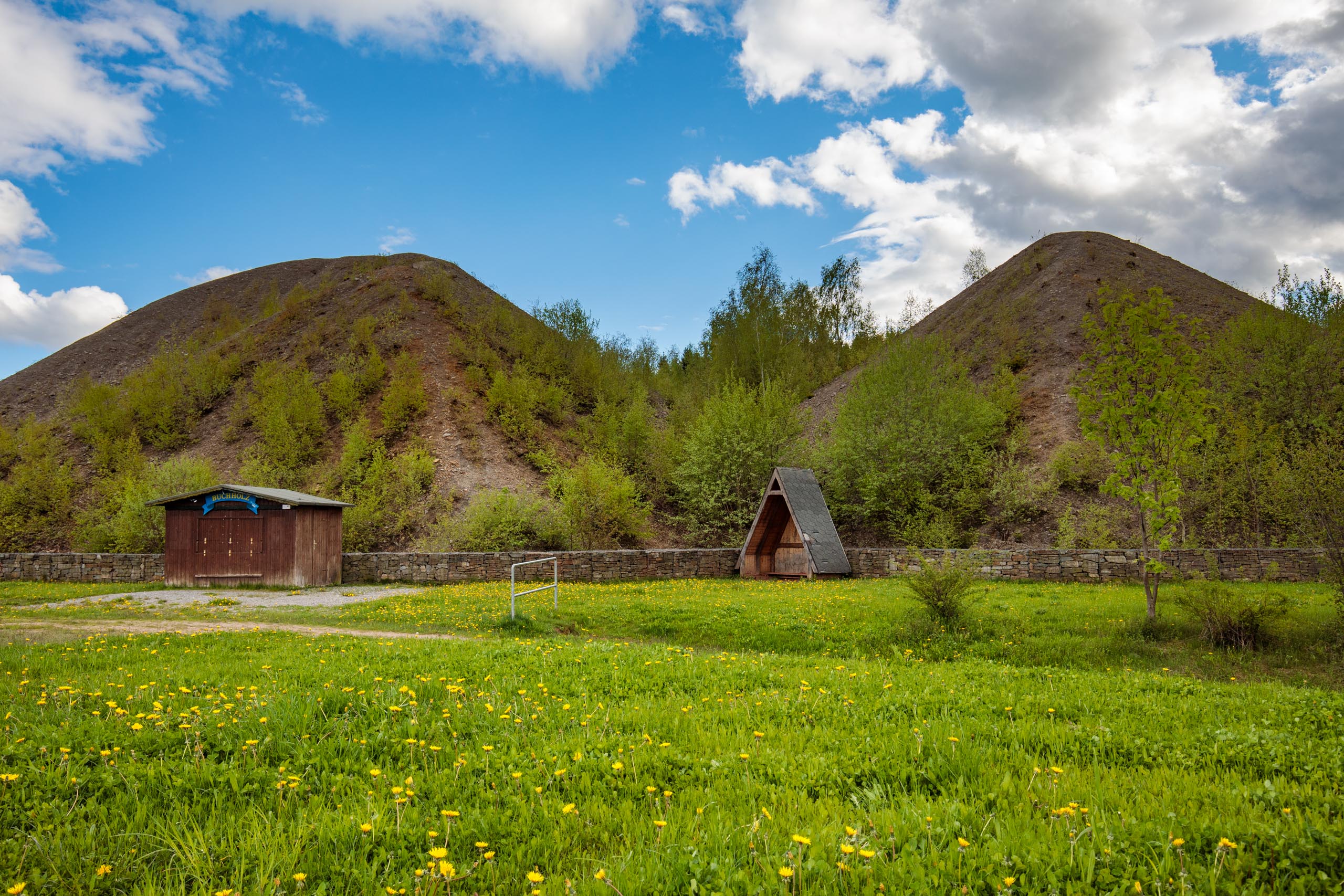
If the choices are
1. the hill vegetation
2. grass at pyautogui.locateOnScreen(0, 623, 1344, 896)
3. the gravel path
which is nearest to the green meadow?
grass at pyautogui.locateOnScreen(0, 623, 1344, 896)

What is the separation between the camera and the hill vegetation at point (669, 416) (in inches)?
1111

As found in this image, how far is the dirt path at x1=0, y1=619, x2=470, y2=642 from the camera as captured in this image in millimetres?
10117

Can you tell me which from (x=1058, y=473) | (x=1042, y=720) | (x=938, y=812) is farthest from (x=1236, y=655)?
(x=1058, y=473)

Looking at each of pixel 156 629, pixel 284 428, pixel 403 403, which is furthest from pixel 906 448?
pixel 284 428

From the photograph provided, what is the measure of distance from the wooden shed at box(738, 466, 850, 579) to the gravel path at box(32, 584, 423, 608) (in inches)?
446

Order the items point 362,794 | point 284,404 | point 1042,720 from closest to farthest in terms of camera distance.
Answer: point 362,794, point 1042,720, point 284,404

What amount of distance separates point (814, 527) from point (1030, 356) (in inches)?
1204

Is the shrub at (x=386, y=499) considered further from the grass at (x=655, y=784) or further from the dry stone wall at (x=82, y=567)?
the grass at (x=655, y=784)

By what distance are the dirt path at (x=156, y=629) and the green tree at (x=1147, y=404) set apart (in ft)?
37.8

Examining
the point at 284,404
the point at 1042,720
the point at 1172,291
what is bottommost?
the point at 1042,720

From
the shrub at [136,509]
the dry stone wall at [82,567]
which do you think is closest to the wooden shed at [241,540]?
the dry stone wall at [82,567]

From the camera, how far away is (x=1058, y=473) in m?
30.7

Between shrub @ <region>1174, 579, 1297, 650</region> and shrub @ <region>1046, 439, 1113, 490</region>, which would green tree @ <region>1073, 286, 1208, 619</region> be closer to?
shrub @ <region>1174, 579, 1297, 650</region>

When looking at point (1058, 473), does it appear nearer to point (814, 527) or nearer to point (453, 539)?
point (814, 527)
